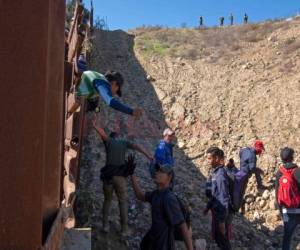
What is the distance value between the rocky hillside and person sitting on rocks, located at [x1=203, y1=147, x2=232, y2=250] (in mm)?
1206

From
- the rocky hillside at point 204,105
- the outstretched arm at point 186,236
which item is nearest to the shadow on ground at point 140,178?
the rocky hillside at point 204,105

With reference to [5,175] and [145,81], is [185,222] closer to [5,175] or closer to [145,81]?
[5,175]

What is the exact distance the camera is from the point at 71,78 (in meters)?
3.09

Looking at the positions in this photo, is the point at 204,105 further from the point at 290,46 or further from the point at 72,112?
the point at 72,112

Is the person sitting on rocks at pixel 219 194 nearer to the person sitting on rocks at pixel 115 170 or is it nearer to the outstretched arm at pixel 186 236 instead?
the person sitting on rocks at pixel 115 170

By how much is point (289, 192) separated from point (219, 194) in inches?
34.6

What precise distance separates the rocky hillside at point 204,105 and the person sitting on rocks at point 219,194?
121 centimetres

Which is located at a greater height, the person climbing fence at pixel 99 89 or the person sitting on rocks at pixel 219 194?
the person climbing fence at pixel 99 89

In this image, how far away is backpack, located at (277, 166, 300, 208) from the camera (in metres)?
5.47

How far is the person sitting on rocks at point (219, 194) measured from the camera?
5215 millimetres

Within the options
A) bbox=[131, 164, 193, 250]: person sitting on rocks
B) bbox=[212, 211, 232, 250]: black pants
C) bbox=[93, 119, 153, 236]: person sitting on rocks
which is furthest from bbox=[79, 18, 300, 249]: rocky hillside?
bbox=[131, 164, 193, 250]: person sitting on rocks

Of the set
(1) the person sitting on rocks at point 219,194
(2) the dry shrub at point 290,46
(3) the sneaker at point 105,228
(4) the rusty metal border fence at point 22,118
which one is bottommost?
(3) the sneaker at point 105,228

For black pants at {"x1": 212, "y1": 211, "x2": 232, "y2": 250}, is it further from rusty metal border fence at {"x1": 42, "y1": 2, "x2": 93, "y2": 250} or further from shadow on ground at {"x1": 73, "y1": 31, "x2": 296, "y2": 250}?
rusty metal border fence at {"x1": 42, "y1": 2, "x2": 93, "y2": 250}

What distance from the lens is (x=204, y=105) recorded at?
50.1ft
